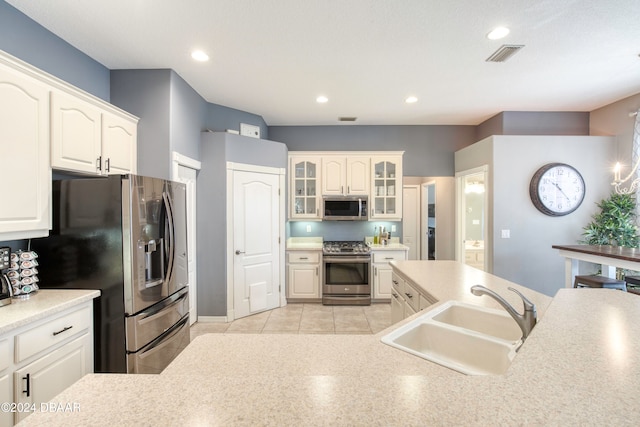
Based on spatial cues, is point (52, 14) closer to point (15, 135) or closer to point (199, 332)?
point (15, 135)

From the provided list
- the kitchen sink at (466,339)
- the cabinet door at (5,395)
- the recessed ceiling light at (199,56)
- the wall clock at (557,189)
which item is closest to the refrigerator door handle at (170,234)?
the cabinet door at (5,395)

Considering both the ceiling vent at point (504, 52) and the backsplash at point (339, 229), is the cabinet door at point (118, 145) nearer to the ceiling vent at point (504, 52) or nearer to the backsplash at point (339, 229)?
the backsplash at point (339, 229)

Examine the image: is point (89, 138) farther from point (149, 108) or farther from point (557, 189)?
point (557, 189)

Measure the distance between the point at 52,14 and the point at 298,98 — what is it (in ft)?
7.46

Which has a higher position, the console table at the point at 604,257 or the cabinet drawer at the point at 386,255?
the console table at the point at 604,257

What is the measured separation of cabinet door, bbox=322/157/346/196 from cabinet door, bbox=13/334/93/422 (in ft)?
10.9

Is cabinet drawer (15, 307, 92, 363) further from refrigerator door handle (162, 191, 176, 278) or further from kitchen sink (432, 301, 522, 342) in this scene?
kitchen sink (432, 301, 522, 342)

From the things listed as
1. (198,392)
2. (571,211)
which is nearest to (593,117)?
(571,211)

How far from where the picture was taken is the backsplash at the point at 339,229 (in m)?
4.78

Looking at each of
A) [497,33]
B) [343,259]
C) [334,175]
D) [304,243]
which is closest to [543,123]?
[497,33]

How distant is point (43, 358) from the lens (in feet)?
5.16

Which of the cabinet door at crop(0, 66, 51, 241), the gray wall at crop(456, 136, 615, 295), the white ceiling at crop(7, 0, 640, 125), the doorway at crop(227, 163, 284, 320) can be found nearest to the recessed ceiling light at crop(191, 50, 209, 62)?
the white ceiling at crop(7, 0, 640, 125)

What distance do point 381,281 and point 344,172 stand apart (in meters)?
1.76

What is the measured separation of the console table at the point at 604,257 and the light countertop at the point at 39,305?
4225 mm
